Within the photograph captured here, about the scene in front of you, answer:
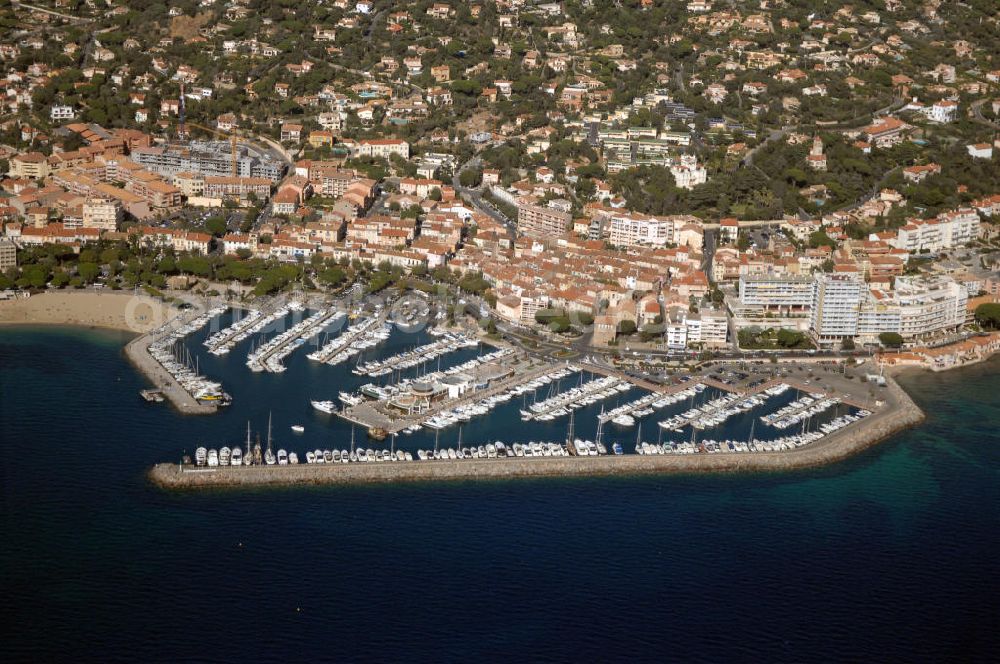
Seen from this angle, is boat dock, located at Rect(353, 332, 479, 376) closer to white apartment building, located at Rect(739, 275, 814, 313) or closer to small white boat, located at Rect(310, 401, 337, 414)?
small white boat, located at Rect(310, 401, 337, 414)

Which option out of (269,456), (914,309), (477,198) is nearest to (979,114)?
(914,309)

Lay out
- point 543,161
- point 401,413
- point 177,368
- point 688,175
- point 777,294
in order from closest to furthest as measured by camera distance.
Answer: point 401,413 → point 177,368 → point 777,294 → point 688,175 → point 543,161

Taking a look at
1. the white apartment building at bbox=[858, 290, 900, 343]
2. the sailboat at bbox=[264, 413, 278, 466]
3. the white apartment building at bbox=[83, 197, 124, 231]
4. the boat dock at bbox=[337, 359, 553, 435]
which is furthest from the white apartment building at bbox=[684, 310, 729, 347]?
the white apartment building at bbox=[83, 197, 124, 231]

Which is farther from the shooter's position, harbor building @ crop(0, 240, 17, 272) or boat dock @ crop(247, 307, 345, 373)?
harbor building @ crop(0, 240, 17, 272)

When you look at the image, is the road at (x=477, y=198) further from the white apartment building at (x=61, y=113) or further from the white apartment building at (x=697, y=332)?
the white apartment building at (x=61, y=113)

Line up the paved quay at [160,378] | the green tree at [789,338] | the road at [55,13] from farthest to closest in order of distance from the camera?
the road at [55,13], the green tree at [789,338], the paved quay at [160,378]

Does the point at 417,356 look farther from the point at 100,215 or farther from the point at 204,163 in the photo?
the point at 204,163

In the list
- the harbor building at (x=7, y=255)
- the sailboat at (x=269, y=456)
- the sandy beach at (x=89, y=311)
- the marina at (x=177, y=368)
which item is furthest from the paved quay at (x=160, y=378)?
the harbor building at (x=7, y=255)
